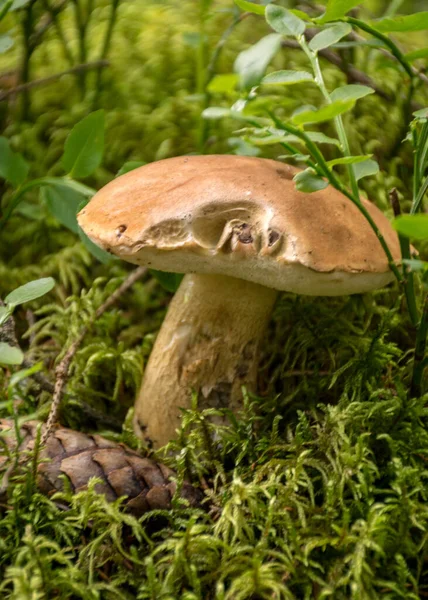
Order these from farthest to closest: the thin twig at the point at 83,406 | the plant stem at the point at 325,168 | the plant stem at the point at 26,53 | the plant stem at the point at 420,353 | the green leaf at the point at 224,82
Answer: the plant stem at the point at 26,53
the thin twig at the point at 83,406
the plant stem at the point at 420,353
the plant stem at the point at 325,168
the green leaf at the point at 224,82

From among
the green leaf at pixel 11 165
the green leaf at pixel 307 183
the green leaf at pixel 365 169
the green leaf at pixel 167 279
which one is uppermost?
the green leaf at pixel 307 183

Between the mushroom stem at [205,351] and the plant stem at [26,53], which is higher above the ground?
the plant stem at [26,53]

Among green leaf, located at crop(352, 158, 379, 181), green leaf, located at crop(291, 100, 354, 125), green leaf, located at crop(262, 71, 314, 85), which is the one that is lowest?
green leaf, located at crop(352, 158, 379, 181)

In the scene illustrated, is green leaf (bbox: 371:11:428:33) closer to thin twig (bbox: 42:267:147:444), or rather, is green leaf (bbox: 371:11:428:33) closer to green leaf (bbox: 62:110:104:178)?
green leaf (bbox: 62:110:104:178)

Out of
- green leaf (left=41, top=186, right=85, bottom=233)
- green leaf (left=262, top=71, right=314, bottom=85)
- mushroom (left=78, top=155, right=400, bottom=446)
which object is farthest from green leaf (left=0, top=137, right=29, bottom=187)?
green leaf (left=262, top=71, right=314, bottom=85)

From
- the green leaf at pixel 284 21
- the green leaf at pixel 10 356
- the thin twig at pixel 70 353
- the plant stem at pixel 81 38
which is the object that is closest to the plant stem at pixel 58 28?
the plant stem at pixel 81 38

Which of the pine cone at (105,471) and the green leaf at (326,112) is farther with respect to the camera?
the pine cone at (105,471)

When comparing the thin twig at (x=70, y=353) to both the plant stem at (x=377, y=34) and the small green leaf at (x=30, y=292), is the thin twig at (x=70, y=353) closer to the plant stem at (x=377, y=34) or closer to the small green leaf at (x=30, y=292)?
the small green leaf at (x=30, y=292)

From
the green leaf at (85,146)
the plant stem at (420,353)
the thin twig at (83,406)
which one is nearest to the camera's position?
the plant stem at (420,353)
